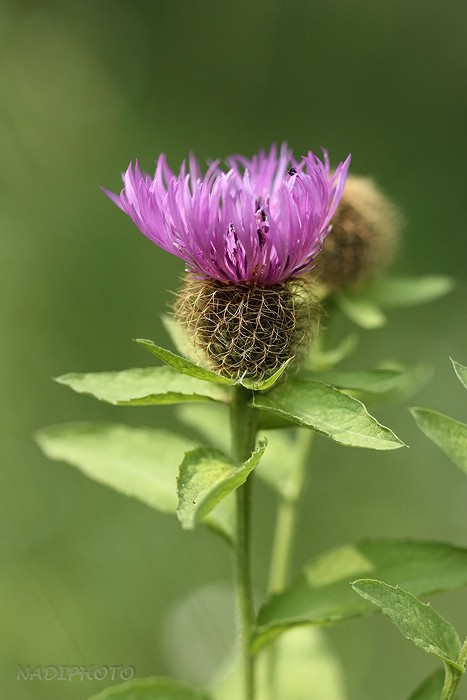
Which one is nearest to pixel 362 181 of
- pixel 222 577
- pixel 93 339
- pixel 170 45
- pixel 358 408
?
pixel 358 408

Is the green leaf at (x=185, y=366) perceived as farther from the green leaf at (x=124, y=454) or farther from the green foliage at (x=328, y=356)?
the green foliage at (x=328, y=356)

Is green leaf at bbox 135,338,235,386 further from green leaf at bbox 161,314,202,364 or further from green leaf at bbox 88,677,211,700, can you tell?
green leaf at bbox 88,677,211,700

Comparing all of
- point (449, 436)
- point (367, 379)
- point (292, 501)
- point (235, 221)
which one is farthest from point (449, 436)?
point (292, 501)

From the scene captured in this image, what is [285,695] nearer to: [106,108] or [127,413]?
[127,413]

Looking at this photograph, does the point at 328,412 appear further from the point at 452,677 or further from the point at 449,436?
the point at 452,677

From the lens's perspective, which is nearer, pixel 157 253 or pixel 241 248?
pixel 241 248
